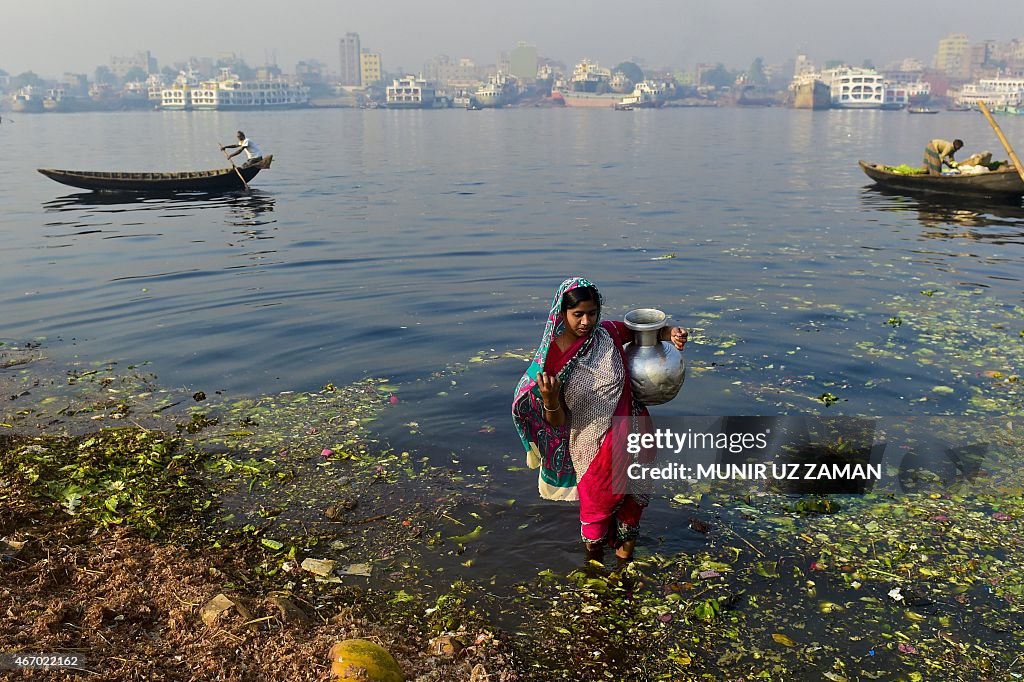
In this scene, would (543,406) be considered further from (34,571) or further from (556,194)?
(556,194)

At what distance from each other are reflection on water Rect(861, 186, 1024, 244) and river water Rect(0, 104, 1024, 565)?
0.48 ft

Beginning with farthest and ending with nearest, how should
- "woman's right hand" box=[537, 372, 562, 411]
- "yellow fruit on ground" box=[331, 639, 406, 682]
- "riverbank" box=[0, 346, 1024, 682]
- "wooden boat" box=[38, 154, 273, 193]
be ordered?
"wooden boat" box=[38, 154, 273, 193], "woman's right hand" box=[537, 372, 562, 411], "riverbank" box=[0, 346, 1024, 682], "yellow fruit on ground" box=[331, 639, 406, 682]

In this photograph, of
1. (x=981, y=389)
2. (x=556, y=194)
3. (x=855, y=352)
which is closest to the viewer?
(x=981, y=389)

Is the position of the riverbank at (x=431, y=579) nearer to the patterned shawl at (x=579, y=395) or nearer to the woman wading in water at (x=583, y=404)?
the woman wading in water at (x=583, y=404)

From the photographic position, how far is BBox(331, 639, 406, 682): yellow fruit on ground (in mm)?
4090

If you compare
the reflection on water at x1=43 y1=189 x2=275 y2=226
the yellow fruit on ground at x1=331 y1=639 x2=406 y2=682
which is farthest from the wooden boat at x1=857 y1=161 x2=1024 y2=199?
the yellow fruit on ground at x1=331 y1=639 x2=406 y2=682

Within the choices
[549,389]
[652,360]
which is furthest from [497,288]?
[549,389]

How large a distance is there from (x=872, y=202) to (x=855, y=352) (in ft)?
63.6

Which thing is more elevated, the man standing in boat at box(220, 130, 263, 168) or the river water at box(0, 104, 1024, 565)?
the man standing in boat at box(220, 130, 263, 168)

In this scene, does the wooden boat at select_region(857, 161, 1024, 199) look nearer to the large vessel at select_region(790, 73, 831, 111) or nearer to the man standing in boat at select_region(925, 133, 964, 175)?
the man standing in boat at select_region(925, 133, 964, 175)

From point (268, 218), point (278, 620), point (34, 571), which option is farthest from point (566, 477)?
point (268, 218)

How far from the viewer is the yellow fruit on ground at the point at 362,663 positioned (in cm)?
409

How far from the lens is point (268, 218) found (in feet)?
81.4

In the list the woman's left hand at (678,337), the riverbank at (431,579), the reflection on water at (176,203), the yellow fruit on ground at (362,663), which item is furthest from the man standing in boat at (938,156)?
the yellow fruit on ground at (362,663)
